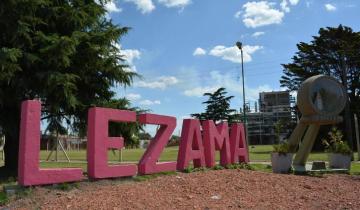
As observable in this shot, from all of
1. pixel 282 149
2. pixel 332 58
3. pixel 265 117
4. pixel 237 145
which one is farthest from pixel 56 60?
pixel 265 117

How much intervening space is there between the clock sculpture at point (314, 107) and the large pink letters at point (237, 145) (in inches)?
71.9

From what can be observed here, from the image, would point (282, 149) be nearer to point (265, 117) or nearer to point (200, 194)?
point (200, 194)

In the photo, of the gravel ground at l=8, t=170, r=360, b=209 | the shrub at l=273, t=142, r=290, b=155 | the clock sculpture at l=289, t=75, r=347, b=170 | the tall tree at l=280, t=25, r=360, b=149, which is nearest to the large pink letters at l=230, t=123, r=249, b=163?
the shrub at l=273, t=142, r=290, b=155

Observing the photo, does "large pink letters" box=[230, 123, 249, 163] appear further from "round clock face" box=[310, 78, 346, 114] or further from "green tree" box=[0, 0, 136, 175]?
"green tree" box=[0, 0, 136, 175]

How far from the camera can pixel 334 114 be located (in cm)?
1930

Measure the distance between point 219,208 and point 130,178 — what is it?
3.56m

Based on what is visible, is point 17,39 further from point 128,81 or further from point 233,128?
point 233,128

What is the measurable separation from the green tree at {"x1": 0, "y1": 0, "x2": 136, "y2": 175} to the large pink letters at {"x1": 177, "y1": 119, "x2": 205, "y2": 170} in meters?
3.97

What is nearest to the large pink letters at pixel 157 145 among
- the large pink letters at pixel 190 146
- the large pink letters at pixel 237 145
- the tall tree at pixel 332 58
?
the large pink letters at pixel 190 146

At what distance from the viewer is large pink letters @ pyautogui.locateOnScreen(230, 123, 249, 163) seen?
1795cm

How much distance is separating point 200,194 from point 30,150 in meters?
3.76

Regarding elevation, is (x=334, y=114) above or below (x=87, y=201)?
above

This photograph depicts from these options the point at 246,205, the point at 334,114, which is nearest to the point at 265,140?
the point at 334,114

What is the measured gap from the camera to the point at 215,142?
16938 millimetres
